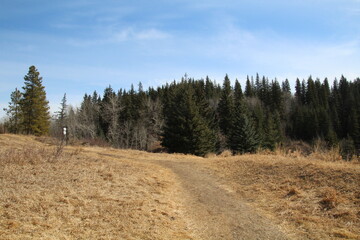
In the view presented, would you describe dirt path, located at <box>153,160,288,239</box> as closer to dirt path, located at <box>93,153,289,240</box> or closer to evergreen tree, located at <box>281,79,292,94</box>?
dirt path, located at <box>93,153,289,240</box>

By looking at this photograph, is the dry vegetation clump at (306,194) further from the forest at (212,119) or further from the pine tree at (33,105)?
the pine tree at (33,105)

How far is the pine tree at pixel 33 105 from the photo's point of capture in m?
38.3

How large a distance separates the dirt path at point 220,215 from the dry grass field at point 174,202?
0.02m

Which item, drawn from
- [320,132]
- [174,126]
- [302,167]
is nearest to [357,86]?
[320,132]

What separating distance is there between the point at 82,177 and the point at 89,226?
4248 millimetres

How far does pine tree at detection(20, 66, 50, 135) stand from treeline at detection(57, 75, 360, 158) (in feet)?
29.9

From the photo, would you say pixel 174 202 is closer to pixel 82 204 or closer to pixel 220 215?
pixel 220 215

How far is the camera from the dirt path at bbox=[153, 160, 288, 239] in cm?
543

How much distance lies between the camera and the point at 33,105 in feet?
125

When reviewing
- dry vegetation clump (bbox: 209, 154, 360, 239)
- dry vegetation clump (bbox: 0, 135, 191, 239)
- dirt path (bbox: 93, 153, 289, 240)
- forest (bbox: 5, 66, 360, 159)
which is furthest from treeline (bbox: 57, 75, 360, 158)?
dry vegetation clump (bbox: 0, 135, 191, 239)

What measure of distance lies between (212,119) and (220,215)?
4135 centimetres

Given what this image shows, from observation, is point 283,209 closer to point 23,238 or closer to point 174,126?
point 23,238

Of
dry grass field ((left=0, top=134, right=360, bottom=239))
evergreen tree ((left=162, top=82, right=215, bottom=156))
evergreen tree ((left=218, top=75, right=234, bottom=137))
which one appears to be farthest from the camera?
evergreen tree ((left=218, top=75, right=234, bottom=137))

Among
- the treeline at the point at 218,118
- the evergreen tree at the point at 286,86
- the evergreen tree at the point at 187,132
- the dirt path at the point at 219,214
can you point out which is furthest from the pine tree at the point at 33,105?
the evergreen tree at the point at 286,86
